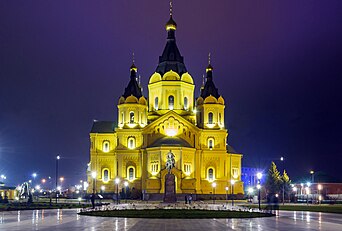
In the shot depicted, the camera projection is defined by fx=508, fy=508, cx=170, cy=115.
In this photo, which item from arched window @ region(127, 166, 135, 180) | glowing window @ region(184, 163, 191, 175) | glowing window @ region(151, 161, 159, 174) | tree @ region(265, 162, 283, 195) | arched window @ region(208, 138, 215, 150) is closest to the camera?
glowing window @ region(151, 161, 159, 174)

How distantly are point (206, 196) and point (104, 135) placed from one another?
22.1 m

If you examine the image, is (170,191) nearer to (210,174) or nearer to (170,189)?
(170,189)

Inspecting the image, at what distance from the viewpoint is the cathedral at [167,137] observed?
84.6 metres

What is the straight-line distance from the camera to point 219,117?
91250mm

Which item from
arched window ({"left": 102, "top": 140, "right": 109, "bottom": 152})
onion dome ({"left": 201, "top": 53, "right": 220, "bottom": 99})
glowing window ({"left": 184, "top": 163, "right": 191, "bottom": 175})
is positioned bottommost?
glowing window ({"left": 184, "top": 163, "right": 191, "bottom": 175})

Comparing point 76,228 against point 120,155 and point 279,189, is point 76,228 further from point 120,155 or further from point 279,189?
point 279,189

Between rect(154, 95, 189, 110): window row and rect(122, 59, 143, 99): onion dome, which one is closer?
rect(154, 95, 189, 110): window row

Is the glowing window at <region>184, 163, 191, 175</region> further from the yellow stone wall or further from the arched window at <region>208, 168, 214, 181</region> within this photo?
the arched window at <region>208, 168, 214, 181</region>

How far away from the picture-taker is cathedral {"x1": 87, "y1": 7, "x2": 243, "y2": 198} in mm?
84562

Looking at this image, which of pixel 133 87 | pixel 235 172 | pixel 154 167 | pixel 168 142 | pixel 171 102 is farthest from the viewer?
pixel 133 87

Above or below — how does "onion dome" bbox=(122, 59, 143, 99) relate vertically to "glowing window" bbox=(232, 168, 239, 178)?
above

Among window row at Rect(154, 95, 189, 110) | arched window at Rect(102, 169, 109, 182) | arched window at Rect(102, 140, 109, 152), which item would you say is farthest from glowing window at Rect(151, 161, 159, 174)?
arched window at Rect(102, 140, 109, 152)

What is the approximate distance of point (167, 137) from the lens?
85.8 metres

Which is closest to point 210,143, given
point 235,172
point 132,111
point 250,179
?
point 235,172
